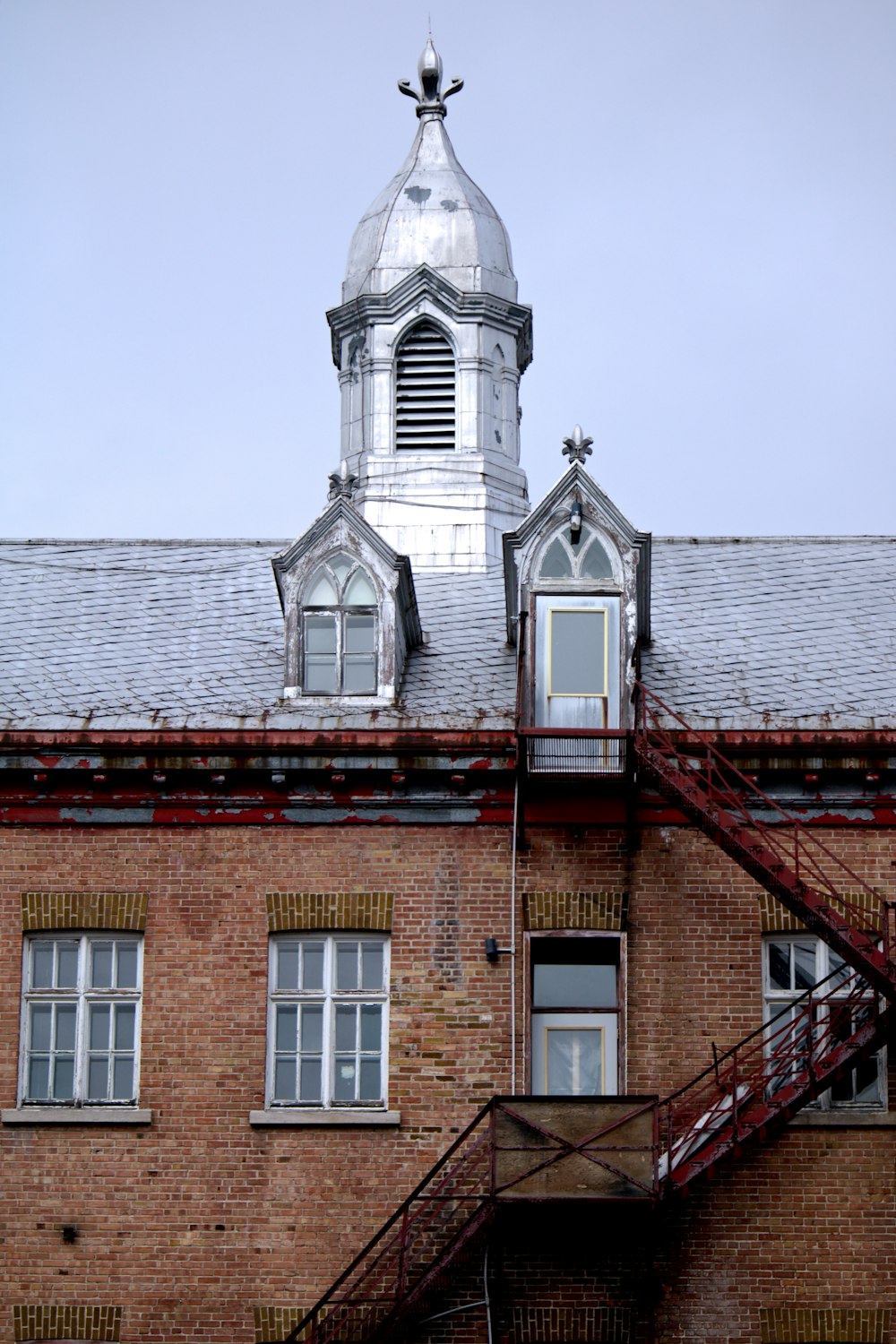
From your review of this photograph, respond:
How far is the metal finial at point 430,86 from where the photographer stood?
1356 inches

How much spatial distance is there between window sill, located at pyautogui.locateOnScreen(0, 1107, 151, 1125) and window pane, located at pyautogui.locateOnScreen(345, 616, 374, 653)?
5.65 m

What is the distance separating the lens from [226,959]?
2441cm

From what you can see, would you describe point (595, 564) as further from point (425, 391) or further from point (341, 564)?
point (425, 391)

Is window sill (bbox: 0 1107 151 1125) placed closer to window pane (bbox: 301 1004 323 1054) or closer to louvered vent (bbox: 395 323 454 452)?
window pane (bbox: 301 1004 323 1054)

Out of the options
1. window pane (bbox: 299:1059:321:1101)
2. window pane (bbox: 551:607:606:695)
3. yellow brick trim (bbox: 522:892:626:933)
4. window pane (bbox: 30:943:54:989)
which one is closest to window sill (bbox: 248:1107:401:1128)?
window pane (bbox: 299:1059:321:1101)

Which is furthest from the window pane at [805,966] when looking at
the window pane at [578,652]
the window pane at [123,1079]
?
the window pane at [123,1079]

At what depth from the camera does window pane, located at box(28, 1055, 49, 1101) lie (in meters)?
24.2

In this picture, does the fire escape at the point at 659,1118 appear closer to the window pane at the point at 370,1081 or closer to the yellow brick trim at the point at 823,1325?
the window pane at the point at 370,1081

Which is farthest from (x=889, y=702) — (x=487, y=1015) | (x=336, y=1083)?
(x=336, y=1083)

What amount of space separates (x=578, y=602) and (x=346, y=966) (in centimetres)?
472

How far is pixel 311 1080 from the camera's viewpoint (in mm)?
24203

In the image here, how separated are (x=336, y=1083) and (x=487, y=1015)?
1715 mm

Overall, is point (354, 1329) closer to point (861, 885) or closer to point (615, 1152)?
point (615, 1152)

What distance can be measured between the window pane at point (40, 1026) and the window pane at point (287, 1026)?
2.39m
